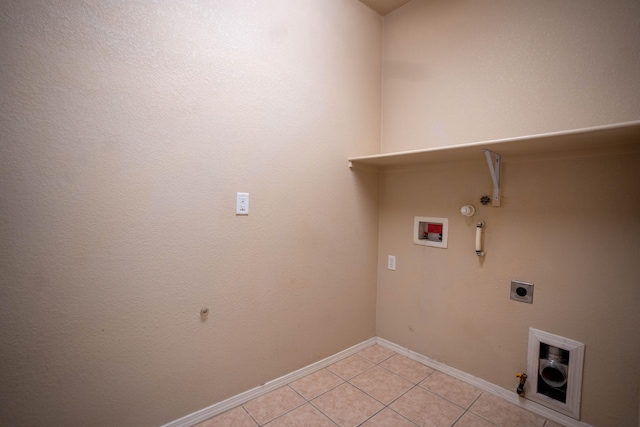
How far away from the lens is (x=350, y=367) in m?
2.05

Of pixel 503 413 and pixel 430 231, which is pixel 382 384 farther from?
pixel 430 231

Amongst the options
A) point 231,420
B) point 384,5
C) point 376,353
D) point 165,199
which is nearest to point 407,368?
point 376,353

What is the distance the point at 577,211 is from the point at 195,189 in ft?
6.36

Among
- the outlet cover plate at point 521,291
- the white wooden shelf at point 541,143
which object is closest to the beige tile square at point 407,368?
the outlet cover plate at point 521,291

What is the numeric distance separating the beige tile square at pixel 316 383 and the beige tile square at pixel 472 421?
70 centimetres

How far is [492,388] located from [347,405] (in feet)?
2.94

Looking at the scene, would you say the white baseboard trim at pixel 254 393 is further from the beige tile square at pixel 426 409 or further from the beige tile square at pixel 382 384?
the beige tile square at pixel 426 409

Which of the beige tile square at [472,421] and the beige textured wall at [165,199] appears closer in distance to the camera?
the beige textured wall at [165,199]

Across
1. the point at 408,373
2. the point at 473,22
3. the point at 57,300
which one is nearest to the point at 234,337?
the point at 57,300

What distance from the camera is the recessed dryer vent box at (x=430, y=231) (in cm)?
198

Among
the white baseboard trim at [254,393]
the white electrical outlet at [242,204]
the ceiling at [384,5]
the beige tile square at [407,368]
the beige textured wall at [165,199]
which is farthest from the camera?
the ceiling at [384,5]

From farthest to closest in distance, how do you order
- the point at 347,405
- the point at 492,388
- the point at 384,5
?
1. the point at 384,5
2. the point at 492,388
3. the point at 347,405

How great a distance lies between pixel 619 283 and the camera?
1379mm

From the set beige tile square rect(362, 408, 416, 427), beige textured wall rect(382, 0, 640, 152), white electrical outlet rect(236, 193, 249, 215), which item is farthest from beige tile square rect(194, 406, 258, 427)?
beige textured wall rect(382, 0, 640, 152)
